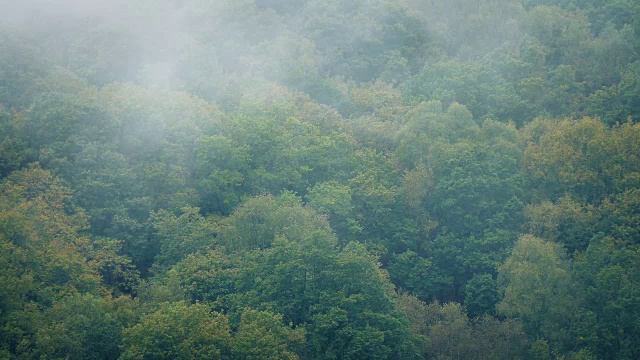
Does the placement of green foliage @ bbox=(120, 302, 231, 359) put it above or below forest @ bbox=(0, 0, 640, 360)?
below

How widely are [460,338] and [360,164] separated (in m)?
18.6

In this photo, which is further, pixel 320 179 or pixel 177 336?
pixel 320 179

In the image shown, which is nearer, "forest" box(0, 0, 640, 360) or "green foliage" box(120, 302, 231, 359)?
"green foliage" box(120, 302, 231, 359)

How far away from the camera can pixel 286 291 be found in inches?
1741

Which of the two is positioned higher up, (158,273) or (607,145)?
(607,145)

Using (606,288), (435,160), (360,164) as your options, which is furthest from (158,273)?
(606,288)

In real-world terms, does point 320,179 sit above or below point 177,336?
above

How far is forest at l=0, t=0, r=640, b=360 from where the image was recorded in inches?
1694

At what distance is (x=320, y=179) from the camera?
58.8m

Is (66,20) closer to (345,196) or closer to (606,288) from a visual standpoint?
(345,196)

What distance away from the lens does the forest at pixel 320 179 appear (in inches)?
1694

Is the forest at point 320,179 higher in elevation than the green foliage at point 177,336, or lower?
higher

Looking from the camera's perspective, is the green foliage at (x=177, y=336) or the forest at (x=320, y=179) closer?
the green foliage at (x=177, y=336)

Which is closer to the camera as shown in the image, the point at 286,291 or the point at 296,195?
the point at 286,291
